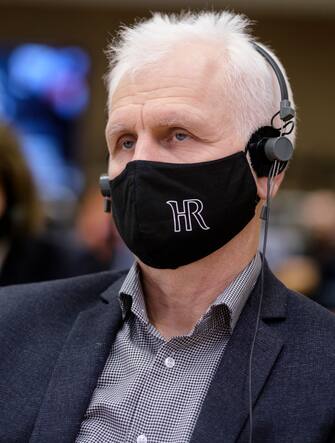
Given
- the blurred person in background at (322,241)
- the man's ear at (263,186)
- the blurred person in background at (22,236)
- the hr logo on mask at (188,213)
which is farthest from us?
the blurred person in background at (322,241)

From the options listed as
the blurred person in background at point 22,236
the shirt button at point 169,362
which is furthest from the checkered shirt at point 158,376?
the blurred person in background at point 22,236

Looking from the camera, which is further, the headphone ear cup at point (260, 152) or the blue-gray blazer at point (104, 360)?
the headphone ear cup at point (260, 152)

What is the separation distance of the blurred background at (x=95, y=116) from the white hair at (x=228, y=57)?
1.09 m

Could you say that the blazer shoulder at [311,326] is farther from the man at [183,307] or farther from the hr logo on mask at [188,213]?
the hr logo on mask at [188,213]

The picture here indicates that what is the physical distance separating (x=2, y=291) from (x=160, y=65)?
61 cm

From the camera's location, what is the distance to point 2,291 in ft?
6.05

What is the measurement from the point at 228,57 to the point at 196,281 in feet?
1.50

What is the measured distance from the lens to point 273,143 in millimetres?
1645

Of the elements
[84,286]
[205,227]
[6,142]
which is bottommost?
[6,142]

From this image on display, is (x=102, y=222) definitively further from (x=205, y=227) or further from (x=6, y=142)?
(x=205, y=227)

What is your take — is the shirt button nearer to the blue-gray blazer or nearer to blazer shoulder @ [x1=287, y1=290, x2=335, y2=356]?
the blue-gray blazer

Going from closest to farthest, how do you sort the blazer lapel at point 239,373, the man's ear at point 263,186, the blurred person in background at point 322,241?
the blazer lapel at point 239,373 → the man's ear at point 263,186 → the blurred person in background at point 322,241

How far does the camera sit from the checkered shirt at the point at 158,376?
5.07ft

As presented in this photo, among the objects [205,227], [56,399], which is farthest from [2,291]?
[205,227]
